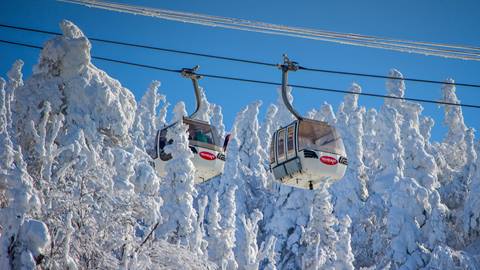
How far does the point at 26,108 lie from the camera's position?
23312 mm

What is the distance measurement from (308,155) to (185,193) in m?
15.4

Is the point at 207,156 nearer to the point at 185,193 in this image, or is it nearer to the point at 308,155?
the point at 308,155

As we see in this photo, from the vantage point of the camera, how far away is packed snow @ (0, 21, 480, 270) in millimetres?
17141

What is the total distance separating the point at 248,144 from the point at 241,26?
38.0 meters

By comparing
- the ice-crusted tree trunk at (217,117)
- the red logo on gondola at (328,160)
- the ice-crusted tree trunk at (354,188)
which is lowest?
the red logo on gondola at (328,160)

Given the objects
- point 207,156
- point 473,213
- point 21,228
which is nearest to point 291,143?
point 207,156

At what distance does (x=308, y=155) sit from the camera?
14312 millimetres

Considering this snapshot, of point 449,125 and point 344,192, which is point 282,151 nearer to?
point 344,192

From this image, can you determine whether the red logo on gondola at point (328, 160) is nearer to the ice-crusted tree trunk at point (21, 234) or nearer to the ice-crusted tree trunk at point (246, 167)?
the ice-crusted tree trunk at point (21, 234)

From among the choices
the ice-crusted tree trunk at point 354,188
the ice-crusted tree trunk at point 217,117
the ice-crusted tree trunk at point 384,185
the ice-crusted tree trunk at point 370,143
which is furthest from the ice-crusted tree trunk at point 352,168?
the ice-crusted tree trunk at point 217,117

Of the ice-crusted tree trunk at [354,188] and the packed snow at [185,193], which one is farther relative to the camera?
the ice-crusted tree trunk at [354,188]

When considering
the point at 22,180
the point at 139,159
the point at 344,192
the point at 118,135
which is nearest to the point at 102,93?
the point at 118,135

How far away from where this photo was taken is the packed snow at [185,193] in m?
17.1

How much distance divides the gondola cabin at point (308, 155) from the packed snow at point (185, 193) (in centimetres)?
263
